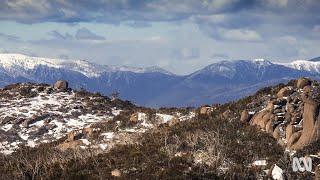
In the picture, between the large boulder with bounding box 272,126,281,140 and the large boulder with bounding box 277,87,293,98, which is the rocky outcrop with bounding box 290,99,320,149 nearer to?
the large boulder with bounding box 272,126,281,140

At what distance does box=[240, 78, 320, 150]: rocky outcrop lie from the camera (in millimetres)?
41594

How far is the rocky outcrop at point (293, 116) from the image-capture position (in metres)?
41.6

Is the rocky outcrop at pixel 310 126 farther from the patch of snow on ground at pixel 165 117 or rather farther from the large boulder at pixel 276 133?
the patch of snow on ground at pixel 165 117

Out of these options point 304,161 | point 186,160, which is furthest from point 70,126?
point 304,161

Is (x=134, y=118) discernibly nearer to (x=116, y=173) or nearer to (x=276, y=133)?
(x=276, y=133)

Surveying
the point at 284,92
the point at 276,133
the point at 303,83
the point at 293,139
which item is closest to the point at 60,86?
the point at 284,92

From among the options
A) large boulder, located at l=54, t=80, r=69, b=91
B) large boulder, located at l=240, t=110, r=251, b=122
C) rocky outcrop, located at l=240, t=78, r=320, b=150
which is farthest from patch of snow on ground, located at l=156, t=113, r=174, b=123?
large boulder, located at l=54, t=80, r=69, b=91

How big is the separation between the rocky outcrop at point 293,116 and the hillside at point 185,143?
75 millimetres

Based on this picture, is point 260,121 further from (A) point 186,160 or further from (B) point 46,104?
(B) point 46,104

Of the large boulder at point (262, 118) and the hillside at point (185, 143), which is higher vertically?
the large boulder at point (262, 118)

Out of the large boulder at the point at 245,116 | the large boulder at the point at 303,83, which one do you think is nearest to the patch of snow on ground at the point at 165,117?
the large boulder at the point at 245,116

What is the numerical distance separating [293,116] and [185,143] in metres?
9.71

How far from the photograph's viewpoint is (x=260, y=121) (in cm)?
4847

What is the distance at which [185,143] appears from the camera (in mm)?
44125
